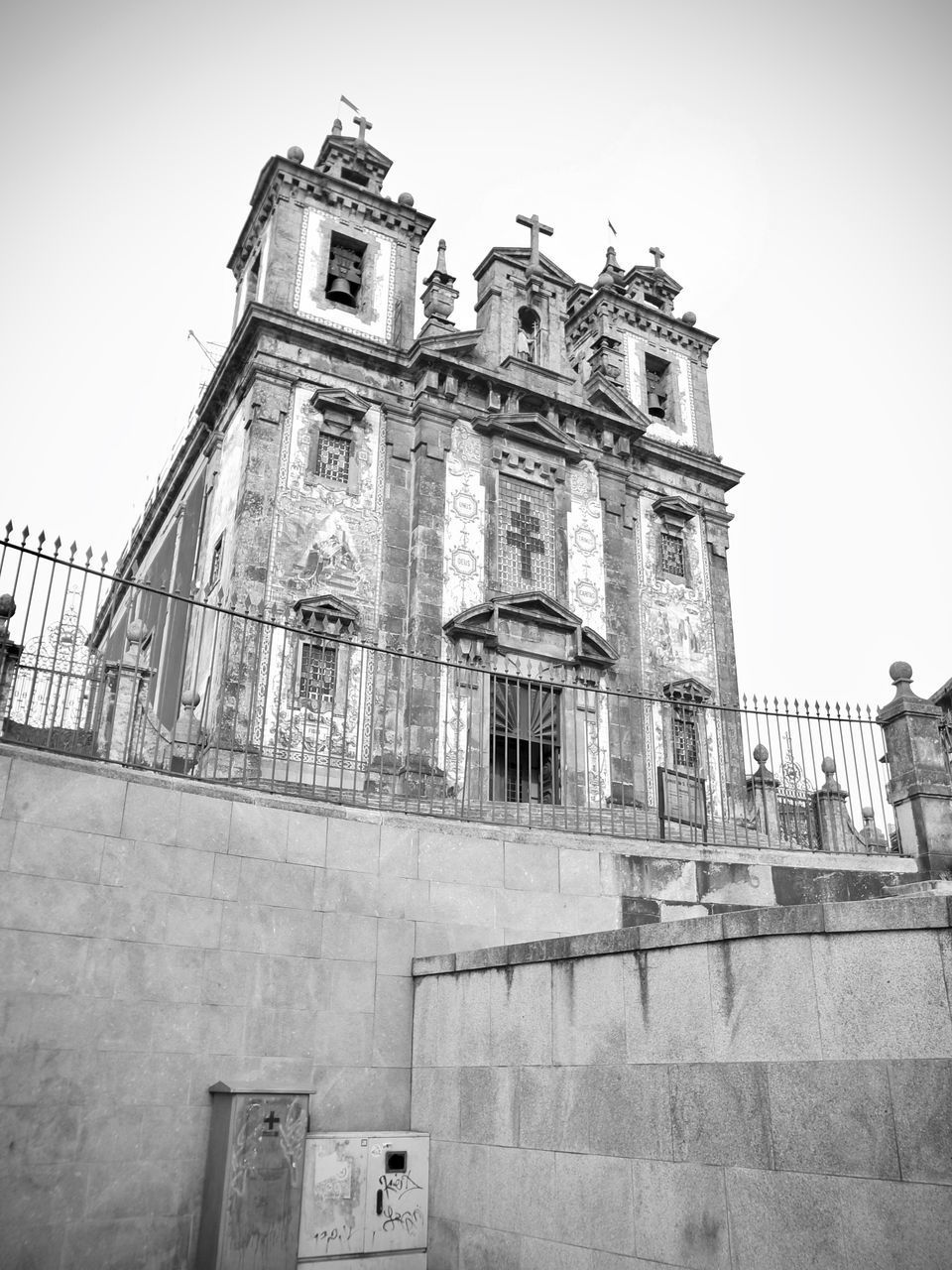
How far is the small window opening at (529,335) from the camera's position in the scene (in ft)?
84.8

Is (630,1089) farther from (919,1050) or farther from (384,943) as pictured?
(384,943)

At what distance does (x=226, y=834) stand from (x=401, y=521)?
13895 millimetres

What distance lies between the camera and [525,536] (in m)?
23.6

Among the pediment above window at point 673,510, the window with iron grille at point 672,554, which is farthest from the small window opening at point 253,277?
the window with iron grille at point 672,554

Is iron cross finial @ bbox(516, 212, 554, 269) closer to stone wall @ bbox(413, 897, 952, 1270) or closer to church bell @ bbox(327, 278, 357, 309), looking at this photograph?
church bell @ bbox(327, 278, 357, 309)

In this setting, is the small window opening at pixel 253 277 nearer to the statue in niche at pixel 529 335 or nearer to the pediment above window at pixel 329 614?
the statue in niche at pixel 529 335

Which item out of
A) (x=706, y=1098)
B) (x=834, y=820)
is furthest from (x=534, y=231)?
(x=706, y=1098)

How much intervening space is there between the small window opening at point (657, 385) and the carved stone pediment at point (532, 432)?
16.5ft

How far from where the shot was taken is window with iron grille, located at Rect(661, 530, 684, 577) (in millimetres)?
26047

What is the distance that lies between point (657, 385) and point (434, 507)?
33.2ft

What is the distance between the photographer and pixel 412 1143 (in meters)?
8.90

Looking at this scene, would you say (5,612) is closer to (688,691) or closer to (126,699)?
(126,699)

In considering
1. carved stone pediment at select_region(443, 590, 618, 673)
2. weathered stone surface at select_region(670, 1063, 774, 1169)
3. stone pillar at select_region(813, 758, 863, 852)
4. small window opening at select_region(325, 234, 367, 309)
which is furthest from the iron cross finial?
weathered stone surface at select_region(670, 1063, 774, 1169)

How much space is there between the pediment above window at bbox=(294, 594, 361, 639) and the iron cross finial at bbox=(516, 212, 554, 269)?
10.6m
